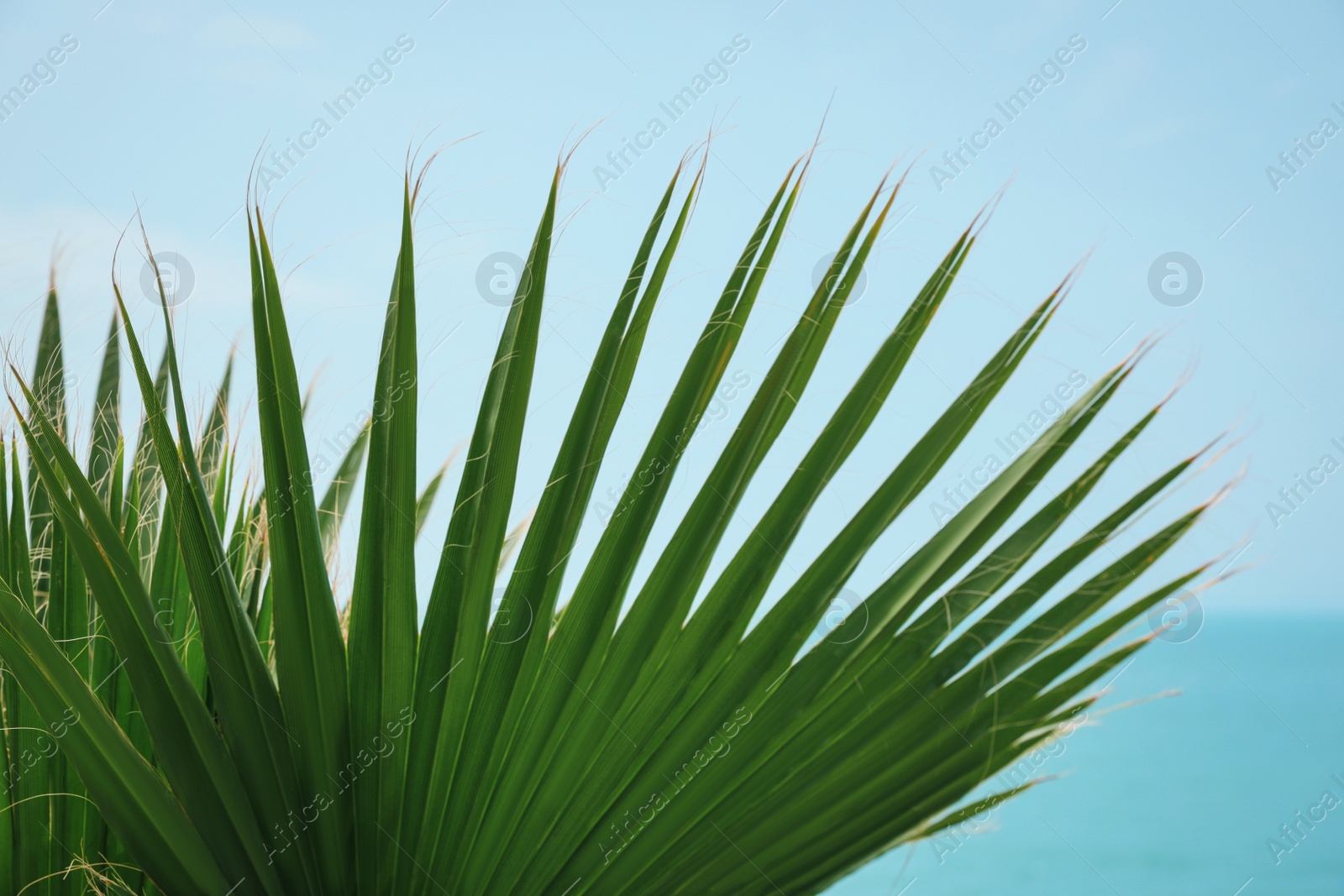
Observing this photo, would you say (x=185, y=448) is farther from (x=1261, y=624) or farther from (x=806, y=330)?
(x=1261, y=624)

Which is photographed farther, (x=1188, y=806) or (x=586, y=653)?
(x=1188, y=806)

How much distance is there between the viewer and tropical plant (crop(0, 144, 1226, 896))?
0.65 meters

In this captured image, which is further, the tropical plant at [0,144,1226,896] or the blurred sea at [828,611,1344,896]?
the blurred sea at [828,611,1344,896]

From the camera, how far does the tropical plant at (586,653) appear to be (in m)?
0.65

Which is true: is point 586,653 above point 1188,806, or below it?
above

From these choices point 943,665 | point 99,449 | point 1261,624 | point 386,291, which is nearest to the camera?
point 943,665

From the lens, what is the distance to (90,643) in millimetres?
894

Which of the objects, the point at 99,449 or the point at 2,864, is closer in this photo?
the point at 2,864

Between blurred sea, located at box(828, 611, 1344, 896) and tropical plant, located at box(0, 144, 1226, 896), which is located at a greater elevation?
tropical plant, located at box(0, 144, 1226, 896)

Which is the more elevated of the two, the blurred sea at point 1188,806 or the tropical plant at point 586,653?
the tropical plant at point 586,653

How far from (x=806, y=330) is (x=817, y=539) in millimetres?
172

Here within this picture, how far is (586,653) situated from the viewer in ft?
2.17

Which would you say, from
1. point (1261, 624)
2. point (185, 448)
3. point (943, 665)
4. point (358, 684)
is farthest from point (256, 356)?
point (1261, 624)

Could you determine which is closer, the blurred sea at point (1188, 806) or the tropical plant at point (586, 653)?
the tropical plant at point (586, 653)
